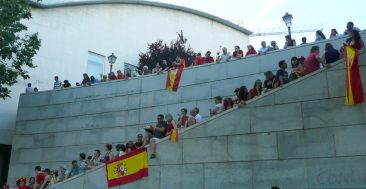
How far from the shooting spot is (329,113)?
11180 mm

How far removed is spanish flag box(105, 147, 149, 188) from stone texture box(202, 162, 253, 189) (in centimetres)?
215

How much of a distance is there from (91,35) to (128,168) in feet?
59.7

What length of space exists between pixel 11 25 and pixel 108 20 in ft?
40.0

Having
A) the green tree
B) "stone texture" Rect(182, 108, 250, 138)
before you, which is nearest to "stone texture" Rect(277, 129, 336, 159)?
"stone texture" Rect(182, 108, 250, 138)

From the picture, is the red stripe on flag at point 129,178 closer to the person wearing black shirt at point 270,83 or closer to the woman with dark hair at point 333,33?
the person wearing black shirt at point 270,83

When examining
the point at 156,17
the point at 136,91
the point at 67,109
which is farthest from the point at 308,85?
the point at 156,17

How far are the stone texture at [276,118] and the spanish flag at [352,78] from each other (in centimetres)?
137

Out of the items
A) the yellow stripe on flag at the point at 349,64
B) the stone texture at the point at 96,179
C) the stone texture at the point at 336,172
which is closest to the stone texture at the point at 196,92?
the stone texture at the point at 96,179

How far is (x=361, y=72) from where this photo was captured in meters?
11.1

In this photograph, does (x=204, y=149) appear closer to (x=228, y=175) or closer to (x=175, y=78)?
(x=228, y=175)

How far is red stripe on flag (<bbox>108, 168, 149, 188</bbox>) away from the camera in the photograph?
44.1 ft

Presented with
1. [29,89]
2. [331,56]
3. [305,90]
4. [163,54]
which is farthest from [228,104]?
[163,54]

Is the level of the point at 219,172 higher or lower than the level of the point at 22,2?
lower

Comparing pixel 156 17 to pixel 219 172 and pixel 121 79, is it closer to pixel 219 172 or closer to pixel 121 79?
pixel 121 79
